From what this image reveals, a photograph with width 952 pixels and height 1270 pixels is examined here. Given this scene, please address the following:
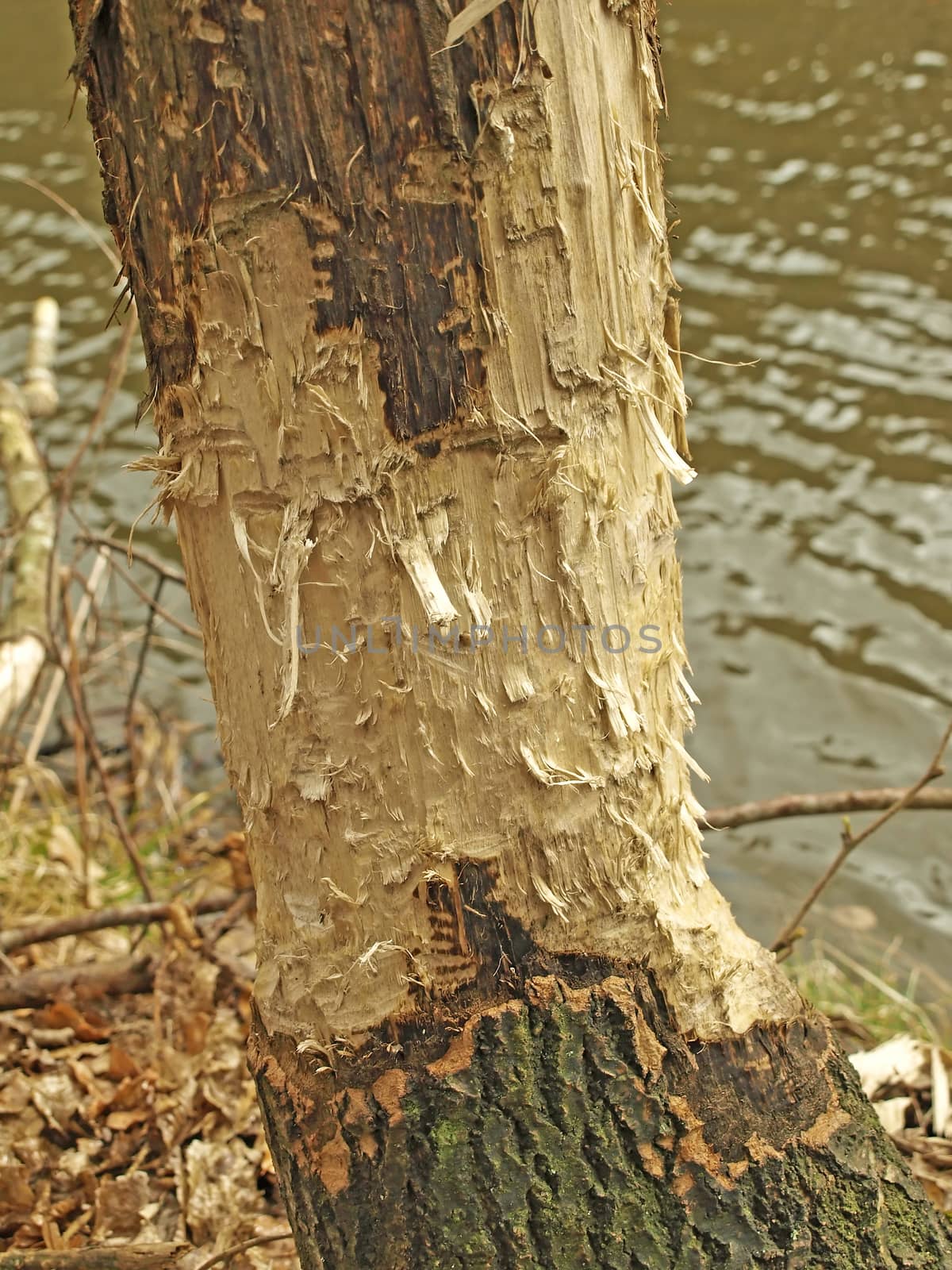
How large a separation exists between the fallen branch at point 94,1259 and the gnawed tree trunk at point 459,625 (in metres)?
0.39

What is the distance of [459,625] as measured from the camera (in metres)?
1.30

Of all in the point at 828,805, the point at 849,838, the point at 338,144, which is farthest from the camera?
the point at 828,805

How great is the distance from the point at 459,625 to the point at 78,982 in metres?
1.75

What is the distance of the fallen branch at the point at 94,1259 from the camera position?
164 centimetres

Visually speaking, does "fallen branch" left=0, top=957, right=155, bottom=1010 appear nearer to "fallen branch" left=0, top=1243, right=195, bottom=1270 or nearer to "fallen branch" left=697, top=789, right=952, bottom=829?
"fallen branch" left=0, top=1243, right=195, bottom=1270

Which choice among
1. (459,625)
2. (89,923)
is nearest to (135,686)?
(89,923)

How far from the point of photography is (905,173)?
739cm

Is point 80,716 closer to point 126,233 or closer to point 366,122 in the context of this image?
point 126,233

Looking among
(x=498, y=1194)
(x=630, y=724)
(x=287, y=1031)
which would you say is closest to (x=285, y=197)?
(x=630, y=724)

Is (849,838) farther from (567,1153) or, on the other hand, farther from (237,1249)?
(237,1249)

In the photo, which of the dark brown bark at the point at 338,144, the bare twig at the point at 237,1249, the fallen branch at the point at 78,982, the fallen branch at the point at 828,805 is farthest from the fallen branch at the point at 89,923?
the dark brown bark at the point at 338,144

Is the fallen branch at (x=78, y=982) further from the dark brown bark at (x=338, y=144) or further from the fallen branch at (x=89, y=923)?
the dark brown bark at (x=338, y=144)

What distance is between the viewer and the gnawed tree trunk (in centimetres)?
118

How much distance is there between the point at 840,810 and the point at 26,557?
10.9ft
